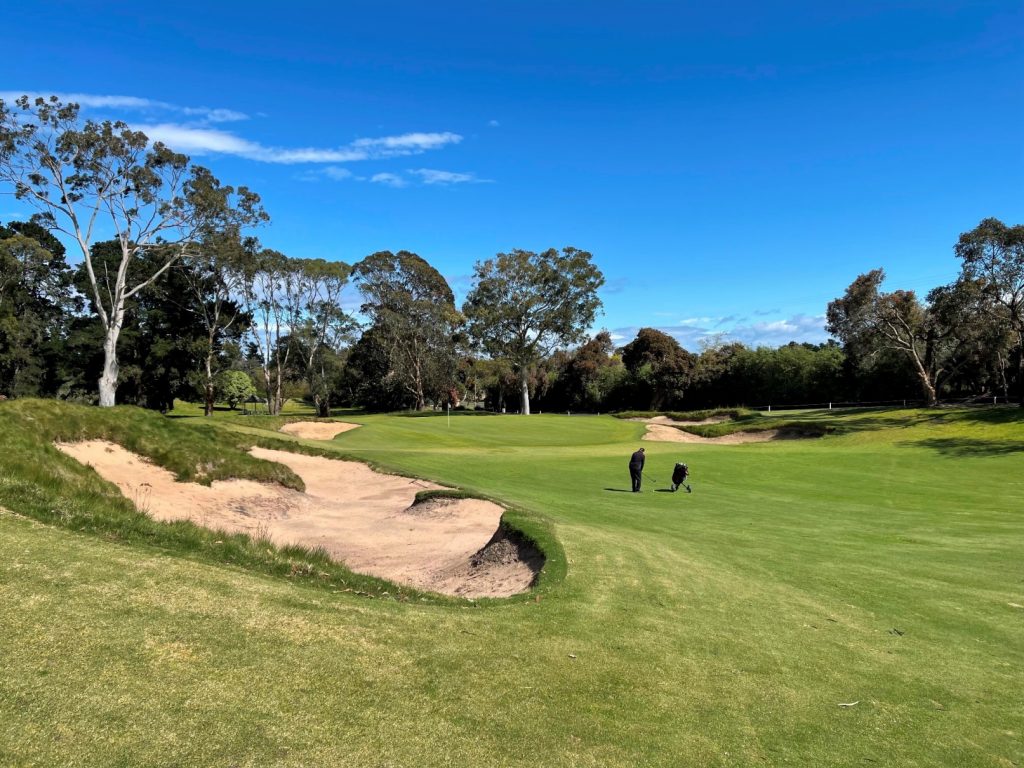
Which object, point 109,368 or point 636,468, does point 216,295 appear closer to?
point 109,368

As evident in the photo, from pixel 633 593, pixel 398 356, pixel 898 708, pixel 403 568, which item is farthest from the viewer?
pixel 398 356

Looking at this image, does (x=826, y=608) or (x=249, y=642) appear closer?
(x=249, y=642)

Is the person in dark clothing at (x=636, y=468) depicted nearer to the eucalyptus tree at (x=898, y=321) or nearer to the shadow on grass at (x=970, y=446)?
the shadow on grass at (x=970, y=446)

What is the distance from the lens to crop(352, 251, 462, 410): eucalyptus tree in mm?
71625

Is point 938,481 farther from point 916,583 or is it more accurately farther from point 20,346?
point 20,346

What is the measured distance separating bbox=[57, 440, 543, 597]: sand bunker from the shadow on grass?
29.8m

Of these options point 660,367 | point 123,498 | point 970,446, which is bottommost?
point 970,446

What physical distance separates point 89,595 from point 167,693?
1.81m

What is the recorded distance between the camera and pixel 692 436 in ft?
169

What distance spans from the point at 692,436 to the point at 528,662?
48.5 metres

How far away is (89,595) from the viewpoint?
197 inches

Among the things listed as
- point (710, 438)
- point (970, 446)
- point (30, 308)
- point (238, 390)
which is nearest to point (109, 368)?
point (30, 308)

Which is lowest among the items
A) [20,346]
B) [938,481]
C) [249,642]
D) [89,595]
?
[938,481]

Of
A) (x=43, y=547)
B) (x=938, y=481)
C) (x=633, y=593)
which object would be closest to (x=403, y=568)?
(x=633, y=593)
